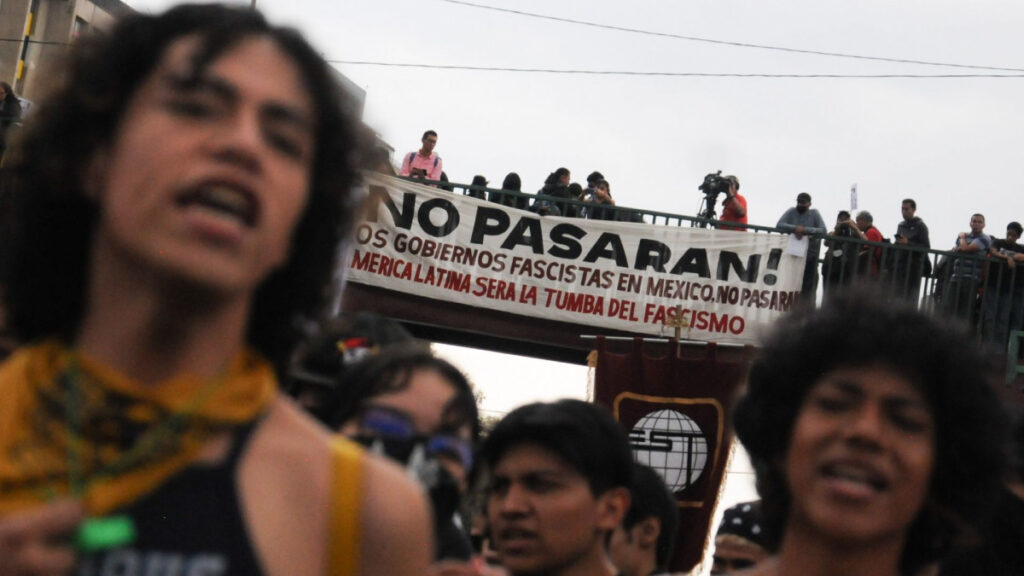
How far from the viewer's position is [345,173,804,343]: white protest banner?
45.3ft

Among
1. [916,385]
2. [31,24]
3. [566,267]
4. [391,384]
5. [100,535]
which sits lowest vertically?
[100,535]

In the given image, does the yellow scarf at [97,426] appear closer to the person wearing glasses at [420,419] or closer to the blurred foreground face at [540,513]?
the person wearing glasses at [420,419]

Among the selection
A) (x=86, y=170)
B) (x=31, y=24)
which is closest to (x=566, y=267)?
(x=86, y=170)

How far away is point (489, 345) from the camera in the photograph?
14.6 metres

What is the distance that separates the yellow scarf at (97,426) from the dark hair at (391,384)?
1.67 meters

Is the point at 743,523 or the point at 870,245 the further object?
the point at 870,245

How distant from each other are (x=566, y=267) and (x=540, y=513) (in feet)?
33.3

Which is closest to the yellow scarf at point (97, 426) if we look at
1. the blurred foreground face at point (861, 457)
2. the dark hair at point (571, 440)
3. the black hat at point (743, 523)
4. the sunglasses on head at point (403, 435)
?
the blurred foreground face at point (861, 457)

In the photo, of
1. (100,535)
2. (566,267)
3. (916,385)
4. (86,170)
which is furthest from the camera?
(566,267)

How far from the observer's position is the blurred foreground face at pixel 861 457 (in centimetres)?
271

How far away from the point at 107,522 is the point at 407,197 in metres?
12.2

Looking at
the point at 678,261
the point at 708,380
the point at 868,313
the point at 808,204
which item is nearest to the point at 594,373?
the point at 708,380

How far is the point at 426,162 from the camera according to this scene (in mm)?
14516

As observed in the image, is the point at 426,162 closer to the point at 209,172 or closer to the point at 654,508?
the point at 654,508
